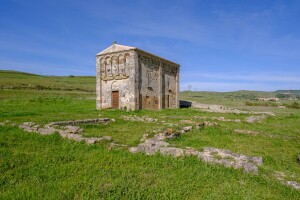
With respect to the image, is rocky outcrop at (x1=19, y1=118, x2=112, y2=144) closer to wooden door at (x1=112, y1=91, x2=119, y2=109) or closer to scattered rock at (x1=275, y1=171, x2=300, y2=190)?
scattered rock at (x1=275, y1=171, x2=300, y2=190)

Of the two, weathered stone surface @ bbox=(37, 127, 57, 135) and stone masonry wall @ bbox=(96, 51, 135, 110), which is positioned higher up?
stone masonry wall @ bbox=(96, 51, 135, 110)

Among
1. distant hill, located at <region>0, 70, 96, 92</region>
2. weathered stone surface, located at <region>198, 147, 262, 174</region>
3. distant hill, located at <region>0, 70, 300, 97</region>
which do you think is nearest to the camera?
weathered stone surface, located at <region>198, 147, 262, 174</region>

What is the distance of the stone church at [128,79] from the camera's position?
22.1 metres

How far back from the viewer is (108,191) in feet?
15.1

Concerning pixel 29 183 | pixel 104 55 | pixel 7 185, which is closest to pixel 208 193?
pixel 29 183

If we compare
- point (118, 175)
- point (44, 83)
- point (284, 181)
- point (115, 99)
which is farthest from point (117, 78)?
point (44, 83)

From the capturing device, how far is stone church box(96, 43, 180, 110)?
72.5 feet

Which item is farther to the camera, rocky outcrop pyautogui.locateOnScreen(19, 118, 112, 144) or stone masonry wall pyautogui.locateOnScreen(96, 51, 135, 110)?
stone masonry wall pyautogui.locateOnScreen(96, 51, 135, 110)

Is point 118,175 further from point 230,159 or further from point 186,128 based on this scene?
point 186,128

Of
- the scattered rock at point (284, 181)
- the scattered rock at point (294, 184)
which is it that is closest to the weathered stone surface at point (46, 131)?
the scattered rock at point (284, 181)

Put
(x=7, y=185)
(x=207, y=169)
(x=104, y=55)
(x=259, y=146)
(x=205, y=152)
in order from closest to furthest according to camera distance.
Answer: (x=7, y=185)
(x=207, y=169)
(x=205, y=152)
(x=259, y=146)
(x=104, y=55)

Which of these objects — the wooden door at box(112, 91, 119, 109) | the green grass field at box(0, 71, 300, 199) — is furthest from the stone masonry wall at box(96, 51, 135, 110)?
A: the green grass field at box(0, 71, 300, 199)

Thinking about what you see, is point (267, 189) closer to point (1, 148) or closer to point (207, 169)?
point (207, 169)

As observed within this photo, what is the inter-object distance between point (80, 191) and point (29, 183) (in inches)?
52.9
